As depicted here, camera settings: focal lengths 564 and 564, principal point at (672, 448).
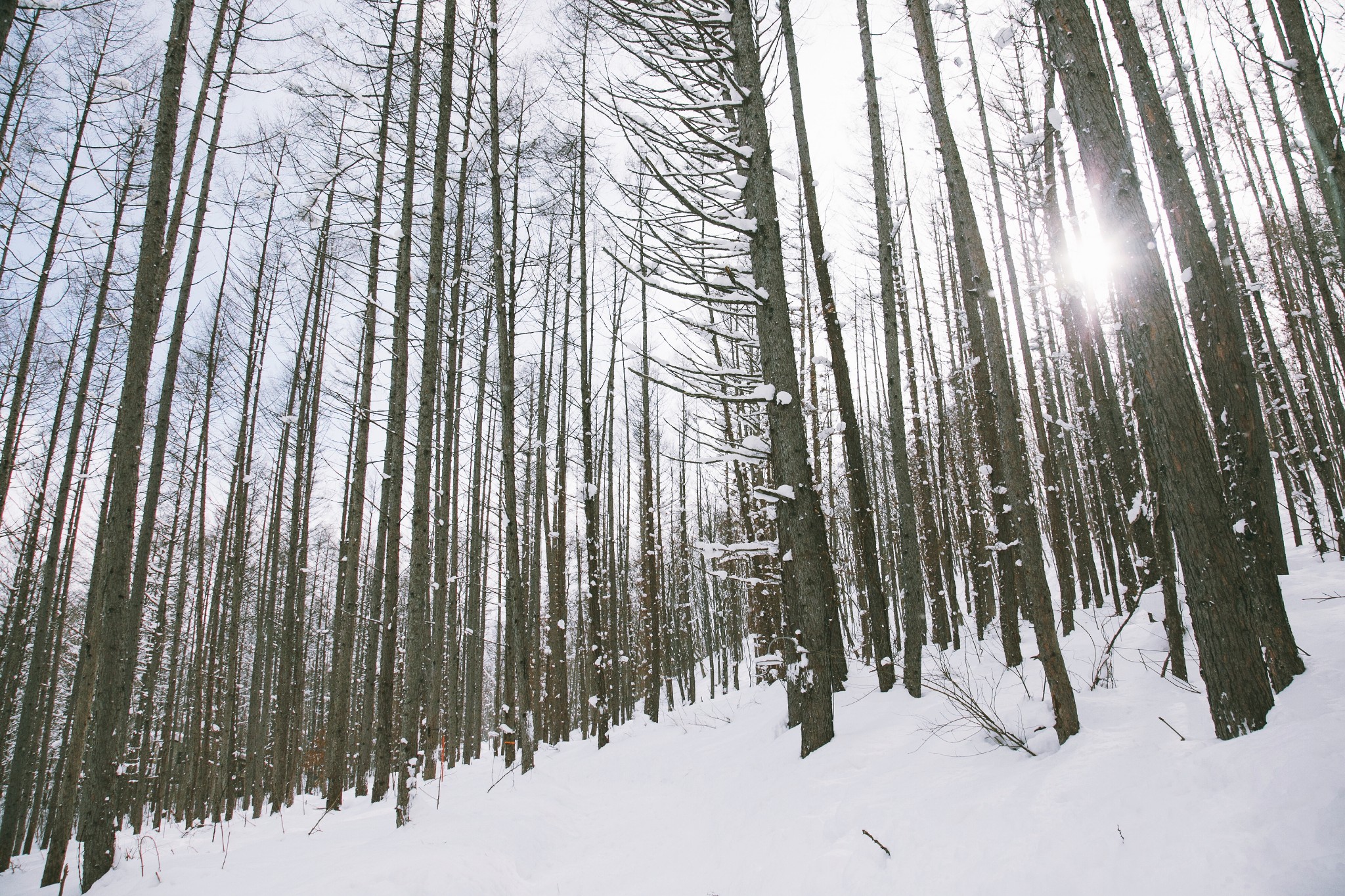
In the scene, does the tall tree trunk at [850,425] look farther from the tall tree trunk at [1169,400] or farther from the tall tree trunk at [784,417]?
the tall tree trunk at [1169,400]

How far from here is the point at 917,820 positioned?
317cm

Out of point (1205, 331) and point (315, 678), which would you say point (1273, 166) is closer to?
point (1205, 331)

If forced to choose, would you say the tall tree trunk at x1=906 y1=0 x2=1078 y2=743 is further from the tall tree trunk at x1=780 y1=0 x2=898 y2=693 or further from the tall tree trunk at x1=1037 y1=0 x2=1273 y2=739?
the tall tree trunk at x1=780 y1=0 x2=898 y2=693

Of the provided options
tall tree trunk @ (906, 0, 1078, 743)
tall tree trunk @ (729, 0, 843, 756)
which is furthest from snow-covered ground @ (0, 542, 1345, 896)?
tall tree trunk @ (729, 0, 843, 756)

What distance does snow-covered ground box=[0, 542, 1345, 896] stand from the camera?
84.3 inches

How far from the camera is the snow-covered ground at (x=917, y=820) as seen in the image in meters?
2.14

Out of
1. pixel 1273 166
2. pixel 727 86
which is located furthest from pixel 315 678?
pixel 1273 166

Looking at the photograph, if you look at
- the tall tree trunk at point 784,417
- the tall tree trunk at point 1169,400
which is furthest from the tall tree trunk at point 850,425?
the tall tree trunk at point 1169,400

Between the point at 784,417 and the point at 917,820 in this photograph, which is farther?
the point at 784,417

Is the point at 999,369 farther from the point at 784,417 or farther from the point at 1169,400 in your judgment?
the point at 784,417

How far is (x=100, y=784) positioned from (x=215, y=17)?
30.9 ft

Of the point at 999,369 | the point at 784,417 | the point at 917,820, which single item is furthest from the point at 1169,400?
the point at 917,820

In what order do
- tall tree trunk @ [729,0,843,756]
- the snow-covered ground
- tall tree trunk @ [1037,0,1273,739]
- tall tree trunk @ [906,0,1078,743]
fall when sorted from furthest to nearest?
tall tree trunk @ [729,0,843,756], tall tree trunk @ [906,0,1078,743], tall tree trunk @ [1037,0,1273,739], the snow-covered ground

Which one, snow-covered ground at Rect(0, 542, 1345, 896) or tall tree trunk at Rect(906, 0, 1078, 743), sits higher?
tall tree trunk at Rect(906, 0, 1078, 743)
